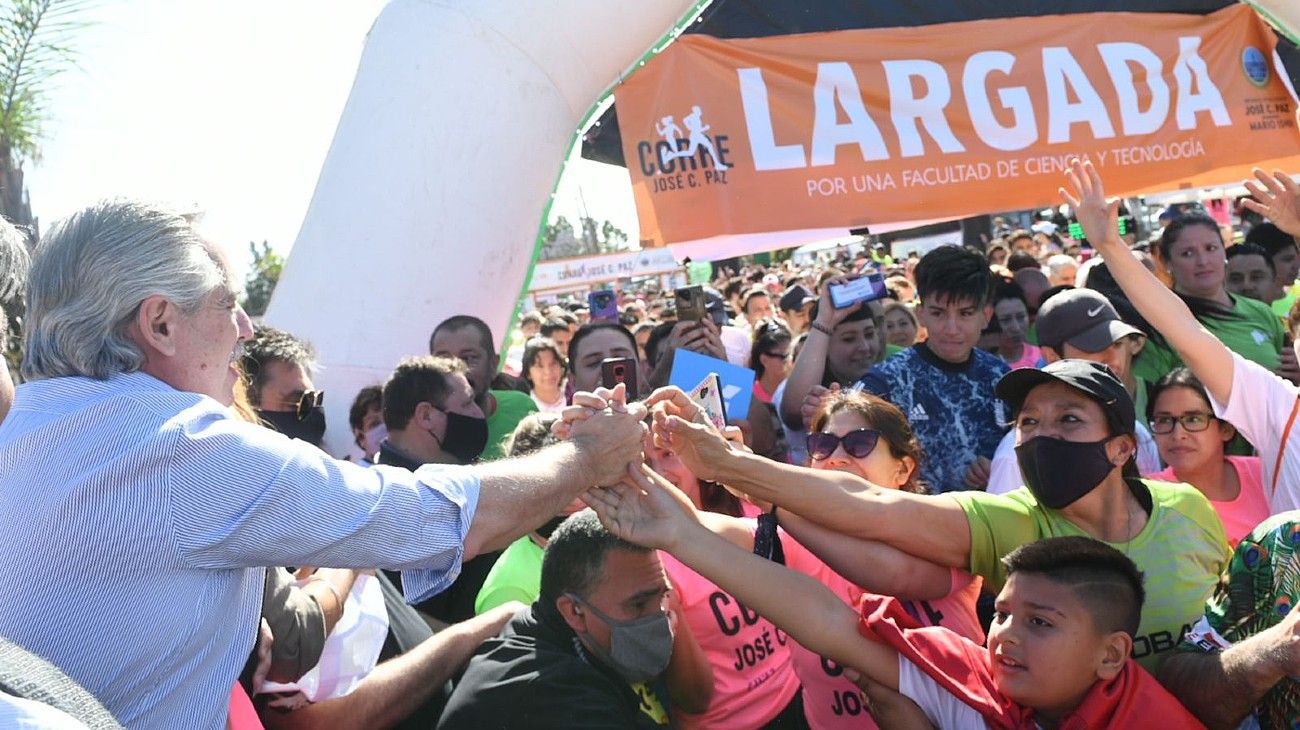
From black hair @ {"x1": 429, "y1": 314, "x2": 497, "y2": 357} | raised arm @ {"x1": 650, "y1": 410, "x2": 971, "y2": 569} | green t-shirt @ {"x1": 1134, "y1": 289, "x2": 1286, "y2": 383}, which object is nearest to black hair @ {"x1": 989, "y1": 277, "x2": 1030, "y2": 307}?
green t-shirt @ {"x1": 1134, "y1": 289, "x2": 1286, "y2": 383}

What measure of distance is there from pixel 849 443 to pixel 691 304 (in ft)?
6.41

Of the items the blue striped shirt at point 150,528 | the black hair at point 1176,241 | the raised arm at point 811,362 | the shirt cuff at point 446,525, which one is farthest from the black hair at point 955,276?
the blue striped shirt at point 150,528

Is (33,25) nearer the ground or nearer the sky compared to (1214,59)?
nearer the sky

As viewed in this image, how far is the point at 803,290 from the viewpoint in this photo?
7.58 meters

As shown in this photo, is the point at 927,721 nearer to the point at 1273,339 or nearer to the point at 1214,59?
the point at 1273,339

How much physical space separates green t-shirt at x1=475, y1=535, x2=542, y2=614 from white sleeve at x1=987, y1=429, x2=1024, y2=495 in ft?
4.59

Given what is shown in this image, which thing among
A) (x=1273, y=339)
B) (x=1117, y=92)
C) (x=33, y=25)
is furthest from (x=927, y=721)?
(x=33, y=25)

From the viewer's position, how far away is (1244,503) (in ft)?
11.1

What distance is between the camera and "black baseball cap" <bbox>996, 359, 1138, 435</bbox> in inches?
105

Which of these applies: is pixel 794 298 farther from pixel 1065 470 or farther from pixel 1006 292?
pixel 1065 470

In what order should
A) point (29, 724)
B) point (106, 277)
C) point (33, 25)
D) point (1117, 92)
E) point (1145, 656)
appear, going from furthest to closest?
point (1117, 92)
point (33, 25)
point (1145, 656)
point (106, 277)
point (29, 724)

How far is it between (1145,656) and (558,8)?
13.9ft

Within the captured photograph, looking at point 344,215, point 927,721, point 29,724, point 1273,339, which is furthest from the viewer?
point 344,215

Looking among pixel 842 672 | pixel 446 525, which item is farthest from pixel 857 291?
pixel 446 525
